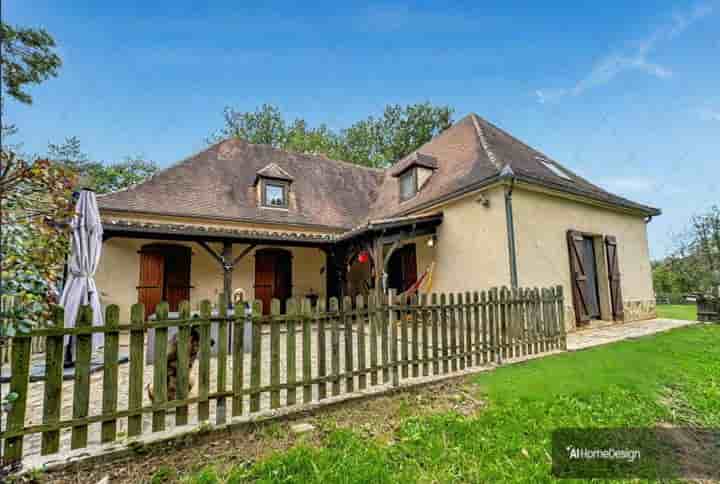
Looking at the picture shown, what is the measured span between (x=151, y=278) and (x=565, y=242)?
10728mm

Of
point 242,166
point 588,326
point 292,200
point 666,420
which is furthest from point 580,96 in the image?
point 242,166

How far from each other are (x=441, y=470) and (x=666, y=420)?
2.33m

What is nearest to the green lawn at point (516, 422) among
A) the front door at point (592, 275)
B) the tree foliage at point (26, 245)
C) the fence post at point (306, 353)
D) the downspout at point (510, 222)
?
the fence post at point (306, 353)

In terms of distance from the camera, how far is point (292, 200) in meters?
10.7

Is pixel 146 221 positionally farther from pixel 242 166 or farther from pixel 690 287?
pixel 690 287

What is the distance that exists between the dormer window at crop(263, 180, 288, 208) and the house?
0.05 m

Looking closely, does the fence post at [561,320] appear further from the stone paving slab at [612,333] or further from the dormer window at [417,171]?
the dormer window at [417,171]

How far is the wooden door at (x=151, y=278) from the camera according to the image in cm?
827

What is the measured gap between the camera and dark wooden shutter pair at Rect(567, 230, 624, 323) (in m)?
7.12

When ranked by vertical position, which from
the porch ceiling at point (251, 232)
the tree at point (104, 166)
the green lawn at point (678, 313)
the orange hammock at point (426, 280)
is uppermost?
the tree at point (104, 166)

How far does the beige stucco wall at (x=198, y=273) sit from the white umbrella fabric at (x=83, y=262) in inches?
174

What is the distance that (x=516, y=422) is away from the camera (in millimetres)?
2543

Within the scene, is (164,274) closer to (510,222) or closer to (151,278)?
(151,278)

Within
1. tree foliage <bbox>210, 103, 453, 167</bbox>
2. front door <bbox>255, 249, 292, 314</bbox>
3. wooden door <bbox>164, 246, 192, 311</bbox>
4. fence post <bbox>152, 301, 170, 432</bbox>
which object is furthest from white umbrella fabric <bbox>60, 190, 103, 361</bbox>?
tree foliage <bbox>210, 103, 453, 167</bbox>
